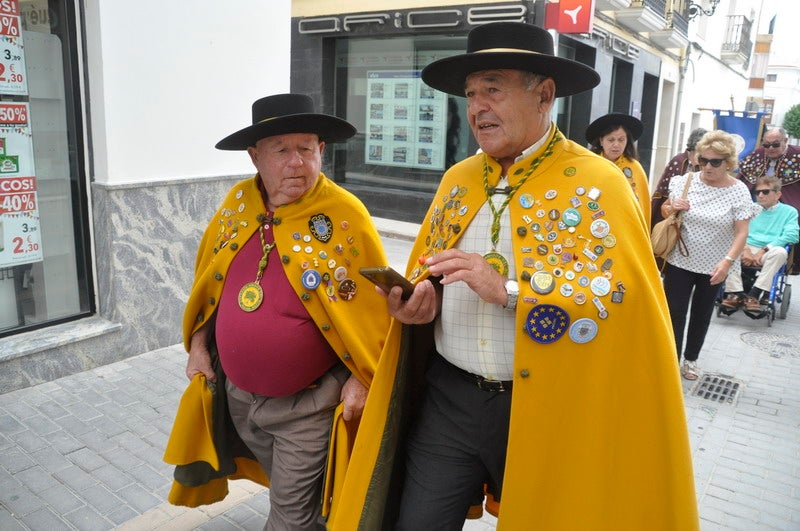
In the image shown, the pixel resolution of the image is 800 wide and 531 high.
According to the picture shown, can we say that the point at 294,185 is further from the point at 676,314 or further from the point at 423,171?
the point at 423,171

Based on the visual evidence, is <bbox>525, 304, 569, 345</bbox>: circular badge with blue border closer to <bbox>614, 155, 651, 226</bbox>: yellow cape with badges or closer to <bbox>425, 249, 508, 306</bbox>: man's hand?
<bbox>425, 249, 508, 306</bbox>: man's hand

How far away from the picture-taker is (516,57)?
6.99ft

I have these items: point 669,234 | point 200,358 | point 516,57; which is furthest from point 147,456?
point 669,234

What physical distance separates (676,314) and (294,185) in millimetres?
3904

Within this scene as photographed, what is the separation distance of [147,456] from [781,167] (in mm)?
7995

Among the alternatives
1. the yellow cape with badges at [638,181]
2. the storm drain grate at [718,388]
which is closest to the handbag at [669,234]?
the yellow cape with badges at [638,181]

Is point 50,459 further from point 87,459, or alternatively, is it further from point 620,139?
point 620,139

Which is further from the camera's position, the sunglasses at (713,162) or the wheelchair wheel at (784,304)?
the wheelchair wheel at (784,304)

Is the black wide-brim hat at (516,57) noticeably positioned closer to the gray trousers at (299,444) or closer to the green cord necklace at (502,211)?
the green cord necklace at (502,211)

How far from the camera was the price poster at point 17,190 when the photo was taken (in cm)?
468

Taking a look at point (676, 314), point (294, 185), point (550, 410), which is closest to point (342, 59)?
point (676, 314)

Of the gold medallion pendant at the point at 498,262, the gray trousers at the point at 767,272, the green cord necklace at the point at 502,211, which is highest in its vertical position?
the green cord necklace at the point at 502,211

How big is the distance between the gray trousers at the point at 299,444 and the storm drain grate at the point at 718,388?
12.8 feet

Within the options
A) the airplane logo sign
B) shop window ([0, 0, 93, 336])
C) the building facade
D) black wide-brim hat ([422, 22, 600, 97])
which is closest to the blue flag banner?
the airplane logo sign
